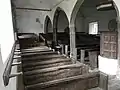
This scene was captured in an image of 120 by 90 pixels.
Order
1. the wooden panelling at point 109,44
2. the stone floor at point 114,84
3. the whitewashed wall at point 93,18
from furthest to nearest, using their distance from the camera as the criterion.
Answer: the whitewashed wall at point 93,18 → the wooden panelling at point 109,44 → the stone floor at point 114,84

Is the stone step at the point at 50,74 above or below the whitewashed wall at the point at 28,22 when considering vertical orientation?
below

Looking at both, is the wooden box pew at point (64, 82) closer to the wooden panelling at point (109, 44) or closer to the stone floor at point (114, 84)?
the stone floor at point (114, 84)

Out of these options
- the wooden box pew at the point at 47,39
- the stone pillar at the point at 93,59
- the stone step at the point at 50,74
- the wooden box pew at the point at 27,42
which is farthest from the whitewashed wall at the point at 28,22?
the stone step at the point at 50,74

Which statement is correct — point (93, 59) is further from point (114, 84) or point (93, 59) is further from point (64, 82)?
point (64, 82)

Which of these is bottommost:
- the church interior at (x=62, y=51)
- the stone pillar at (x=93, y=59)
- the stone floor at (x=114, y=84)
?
the stone floor at (x=114, y=84)

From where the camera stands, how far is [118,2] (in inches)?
149

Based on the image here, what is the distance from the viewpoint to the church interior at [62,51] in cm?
186

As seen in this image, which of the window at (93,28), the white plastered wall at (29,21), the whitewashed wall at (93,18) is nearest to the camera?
the window at (93,28)

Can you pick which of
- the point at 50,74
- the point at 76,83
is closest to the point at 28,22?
the point at 50,74

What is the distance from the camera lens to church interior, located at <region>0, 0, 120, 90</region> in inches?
73.4

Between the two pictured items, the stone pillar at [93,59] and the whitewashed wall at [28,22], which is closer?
the stone pillar at [93,59]

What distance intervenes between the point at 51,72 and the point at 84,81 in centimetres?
69

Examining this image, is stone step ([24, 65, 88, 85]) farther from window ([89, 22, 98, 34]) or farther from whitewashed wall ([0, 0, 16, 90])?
window ([89, 22, 98, 34])

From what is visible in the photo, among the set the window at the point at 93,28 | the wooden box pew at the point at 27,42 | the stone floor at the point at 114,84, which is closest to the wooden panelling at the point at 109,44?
the stone floor at the point at 114,84
